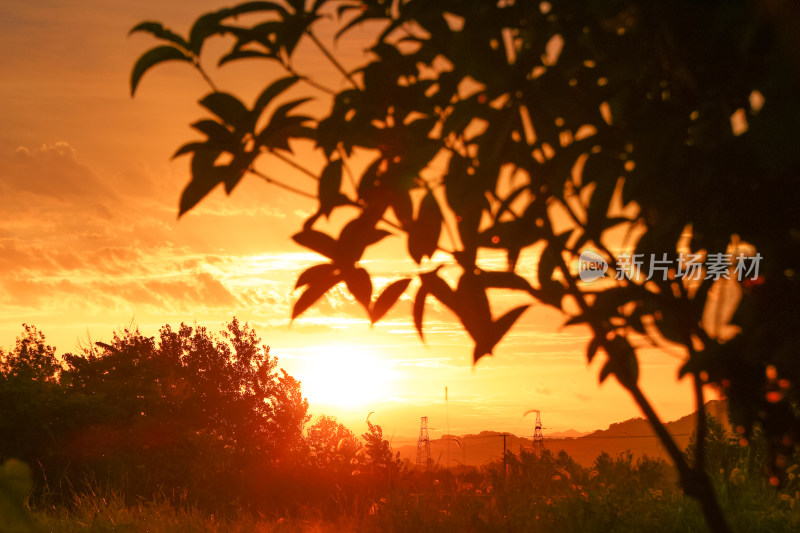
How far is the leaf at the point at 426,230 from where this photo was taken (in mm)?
1412

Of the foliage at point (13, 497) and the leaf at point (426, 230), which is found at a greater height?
the leaf at point (426, 230)

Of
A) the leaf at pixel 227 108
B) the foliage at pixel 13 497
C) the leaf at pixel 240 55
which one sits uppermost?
the leaf at pixel 240 55

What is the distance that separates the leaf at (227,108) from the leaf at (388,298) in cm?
45

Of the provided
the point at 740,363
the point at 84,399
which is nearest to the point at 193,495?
the point at 84,399

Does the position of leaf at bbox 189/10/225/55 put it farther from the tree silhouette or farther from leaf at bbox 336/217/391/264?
leaf at bbox 336/217/391/264

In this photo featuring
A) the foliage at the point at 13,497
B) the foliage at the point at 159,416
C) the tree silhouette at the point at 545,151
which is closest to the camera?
the foliage at the point at 13,497

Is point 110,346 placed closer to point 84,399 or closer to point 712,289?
point 84,399

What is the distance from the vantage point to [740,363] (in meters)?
1.72

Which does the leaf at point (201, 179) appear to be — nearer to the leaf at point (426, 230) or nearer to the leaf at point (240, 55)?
the leaf at point (240, 55)

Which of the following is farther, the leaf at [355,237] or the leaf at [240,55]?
the leaf at [240,55]

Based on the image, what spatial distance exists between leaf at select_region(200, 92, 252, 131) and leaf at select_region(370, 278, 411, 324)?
1.47 feet

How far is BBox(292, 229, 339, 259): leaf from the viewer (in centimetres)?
148

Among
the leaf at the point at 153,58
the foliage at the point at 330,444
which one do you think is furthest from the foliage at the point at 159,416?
the leaf at the point at 153,58

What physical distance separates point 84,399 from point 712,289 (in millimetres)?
21057
